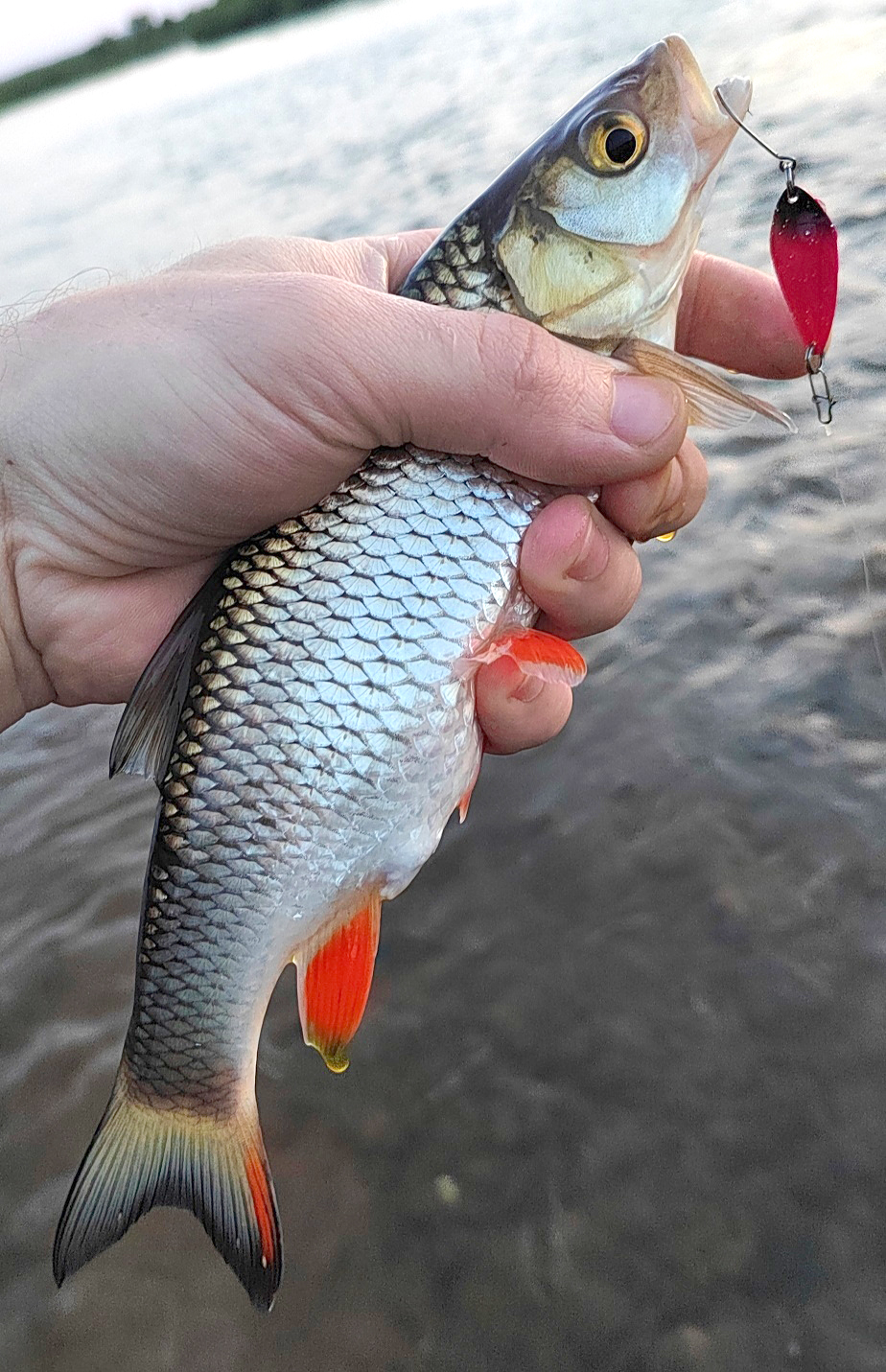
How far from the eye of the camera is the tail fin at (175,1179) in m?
2.06

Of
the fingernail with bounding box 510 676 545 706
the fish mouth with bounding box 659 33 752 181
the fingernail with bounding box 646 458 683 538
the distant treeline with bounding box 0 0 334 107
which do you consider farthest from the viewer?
Result: the distant treeline with bounding box 0 0 334 107

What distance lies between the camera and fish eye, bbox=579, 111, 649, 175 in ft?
6.11

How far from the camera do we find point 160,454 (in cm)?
236

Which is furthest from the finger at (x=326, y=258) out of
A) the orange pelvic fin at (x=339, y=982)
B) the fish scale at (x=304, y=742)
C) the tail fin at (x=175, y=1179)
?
the tail fin at (x=175, y=1179)

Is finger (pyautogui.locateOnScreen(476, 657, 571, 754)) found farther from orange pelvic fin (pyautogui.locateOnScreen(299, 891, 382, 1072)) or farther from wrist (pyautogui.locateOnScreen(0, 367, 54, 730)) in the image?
wrist (pyautogui.locateOnScreen(0, 367, 54, 730))

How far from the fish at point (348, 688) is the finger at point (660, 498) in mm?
266

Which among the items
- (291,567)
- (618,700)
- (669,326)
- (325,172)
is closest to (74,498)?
(291,567)

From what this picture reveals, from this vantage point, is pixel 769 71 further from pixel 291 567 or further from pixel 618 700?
pixel 291 567

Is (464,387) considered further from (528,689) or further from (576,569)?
(528,689)

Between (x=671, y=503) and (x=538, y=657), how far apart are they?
0.64 metres

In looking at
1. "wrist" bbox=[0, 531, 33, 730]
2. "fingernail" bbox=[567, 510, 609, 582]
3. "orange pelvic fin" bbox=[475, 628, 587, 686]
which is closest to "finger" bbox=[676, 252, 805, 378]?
"fingernail" bbox=[567, 510, 609, 582]

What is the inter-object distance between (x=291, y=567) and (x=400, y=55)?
25.0m

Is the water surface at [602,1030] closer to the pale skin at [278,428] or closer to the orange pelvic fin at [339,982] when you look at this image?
the orange pelvic fin at [339,982]

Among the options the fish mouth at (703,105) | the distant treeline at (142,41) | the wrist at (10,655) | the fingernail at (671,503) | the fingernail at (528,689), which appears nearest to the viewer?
the fish mouth at (703,105)
